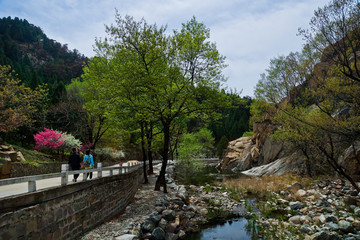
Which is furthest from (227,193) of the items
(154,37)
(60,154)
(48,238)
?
(60,154)

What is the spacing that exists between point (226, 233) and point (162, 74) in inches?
364

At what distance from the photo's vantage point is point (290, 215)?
1216cm

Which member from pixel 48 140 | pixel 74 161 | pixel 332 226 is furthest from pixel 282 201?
pixel 48 140

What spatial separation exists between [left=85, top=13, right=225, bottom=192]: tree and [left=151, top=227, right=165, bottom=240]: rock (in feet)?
19.0

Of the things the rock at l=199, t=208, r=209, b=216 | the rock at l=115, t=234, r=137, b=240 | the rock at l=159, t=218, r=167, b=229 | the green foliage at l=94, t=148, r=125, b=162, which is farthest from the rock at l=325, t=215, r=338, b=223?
the green foliage at l=94, t=148, r=125, b=162

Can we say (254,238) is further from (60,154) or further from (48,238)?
(60,154)

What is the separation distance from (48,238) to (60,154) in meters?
21.0

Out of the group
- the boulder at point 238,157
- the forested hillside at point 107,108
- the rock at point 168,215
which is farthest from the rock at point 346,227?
the boulder at point 238,157

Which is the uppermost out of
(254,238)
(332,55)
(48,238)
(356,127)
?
(332,55)

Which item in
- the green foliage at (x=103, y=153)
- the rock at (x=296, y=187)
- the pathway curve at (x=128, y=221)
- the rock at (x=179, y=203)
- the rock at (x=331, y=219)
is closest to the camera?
the pathway curve at (x=128, y=221)

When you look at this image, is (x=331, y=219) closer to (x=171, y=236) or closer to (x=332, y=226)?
→ (x=332, y=226)

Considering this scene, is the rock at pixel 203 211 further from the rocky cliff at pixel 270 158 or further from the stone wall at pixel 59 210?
the rocky cliff at pixel 270 158

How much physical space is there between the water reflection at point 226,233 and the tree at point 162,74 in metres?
5.31

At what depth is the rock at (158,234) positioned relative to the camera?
8648 mm
